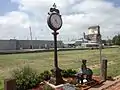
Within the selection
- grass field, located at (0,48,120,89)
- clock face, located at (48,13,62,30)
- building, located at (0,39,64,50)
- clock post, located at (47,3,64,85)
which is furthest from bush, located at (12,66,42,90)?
building, located at (0,39,64,50)

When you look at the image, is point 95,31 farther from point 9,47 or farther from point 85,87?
point 9,47

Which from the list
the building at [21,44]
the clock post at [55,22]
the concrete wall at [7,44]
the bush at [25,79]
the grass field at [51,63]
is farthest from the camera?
the building at [21,44]

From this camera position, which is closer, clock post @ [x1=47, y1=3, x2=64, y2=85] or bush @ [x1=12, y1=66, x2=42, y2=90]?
bush @ [x1=12, y1=66, x2=42, y2=90]

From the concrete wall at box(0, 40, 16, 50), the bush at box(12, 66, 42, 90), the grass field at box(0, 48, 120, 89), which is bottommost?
the grass field at box(0, 48, 120, 89)

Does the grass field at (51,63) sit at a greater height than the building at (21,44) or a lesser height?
lesser

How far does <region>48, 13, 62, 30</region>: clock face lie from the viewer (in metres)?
11.4

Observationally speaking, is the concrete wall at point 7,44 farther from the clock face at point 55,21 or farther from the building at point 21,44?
the clock face at point 55,21

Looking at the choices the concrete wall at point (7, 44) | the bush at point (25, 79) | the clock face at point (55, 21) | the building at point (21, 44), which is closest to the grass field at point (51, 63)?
the bush at point (25, 79)

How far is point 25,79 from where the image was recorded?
33.3 feet

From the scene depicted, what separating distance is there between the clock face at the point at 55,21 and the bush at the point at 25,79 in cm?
210

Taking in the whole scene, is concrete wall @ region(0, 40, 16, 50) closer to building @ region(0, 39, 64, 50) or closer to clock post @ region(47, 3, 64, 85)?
building @ region(0, 39, 64, 50)

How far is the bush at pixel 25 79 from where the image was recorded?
9.88m

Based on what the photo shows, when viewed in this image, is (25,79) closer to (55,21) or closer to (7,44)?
(55,21)

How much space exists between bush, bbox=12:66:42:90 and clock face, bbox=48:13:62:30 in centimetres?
210
